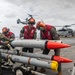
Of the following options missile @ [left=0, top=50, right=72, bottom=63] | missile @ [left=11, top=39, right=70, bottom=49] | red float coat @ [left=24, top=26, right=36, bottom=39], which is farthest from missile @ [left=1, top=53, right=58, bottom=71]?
red float coat @ [left=24, top=26, right=36, bottom=39]

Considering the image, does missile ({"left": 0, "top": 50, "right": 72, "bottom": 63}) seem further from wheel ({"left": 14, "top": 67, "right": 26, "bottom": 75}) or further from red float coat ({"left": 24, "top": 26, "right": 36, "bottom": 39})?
red float coat ({"left": 24, "top": 26, "right": 36, "bottom": 39})

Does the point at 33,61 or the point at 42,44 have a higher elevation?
the point at 42,44

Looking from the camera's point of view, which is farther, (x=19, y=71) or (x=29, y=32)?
(x=29, y=32)

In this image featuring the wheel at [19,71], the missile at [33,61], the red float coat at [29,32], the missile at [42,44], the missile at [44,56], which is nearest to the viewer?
the missile at [33,61]

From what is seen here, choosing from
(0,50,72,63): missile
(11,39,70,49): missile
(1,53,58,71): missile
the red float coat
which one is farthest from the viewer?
the red float coat

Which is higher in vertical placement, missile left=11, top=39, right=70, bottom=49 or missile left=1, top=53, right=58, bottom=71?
missile left=11, top=39, right=70, bottom=49

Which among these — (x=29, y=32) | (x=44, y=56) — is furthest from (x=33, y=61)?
(x=29, y=32)

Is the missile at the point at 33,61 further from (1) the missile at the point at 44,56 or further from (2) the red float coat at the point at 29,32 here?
(2) the red float coat at the point at 29,32

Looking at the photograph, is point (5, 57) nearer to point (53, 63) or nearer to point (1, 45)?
point (1, 45)

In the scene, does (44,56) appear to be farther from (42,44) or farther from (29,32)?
(29,32)

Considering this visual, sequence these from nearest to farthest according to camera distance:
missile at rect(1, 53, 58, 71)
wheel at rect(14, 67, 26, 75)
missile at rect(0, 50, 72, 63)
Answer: missile at rect(1, 53, 58, 71)
missile at rect(0, 50, 72, 63)
wheel at rect(14, 67, 26, 75)

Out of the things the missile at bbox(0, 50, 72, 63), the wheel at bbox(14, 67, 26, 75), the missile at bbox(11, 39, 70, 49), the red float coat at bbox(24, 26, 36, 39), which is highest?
the red float coat at bbox(24, 26, 36, 39)

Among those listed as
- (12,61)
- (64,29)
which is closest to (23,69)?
(12,61)

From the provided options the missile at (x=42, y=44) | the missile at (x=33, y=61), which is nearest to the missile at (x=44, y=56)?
the missile at (x=33, y=61)
